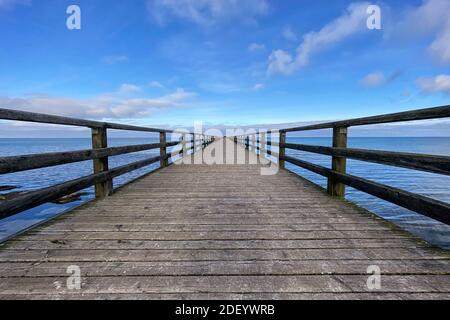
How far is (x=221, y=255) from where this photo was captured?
1937mm

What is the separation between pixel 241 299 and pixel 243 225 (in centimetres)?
118

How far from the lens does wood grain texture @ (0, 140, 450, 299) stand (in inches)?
59.1

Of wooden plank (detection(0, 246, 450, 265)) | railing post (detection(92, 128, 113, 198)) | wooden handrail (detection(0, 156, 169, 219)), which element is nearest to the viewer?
wooden plank (detection(0, 246, 450, 265))

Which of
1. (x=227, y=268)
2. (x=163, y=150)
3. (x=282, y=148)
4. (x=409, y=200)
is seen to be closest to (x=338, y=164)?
(x=409, y=200)

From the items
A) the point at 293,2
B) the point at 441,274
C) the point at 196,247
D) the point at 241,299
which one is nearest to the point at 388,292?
the point at 441,274

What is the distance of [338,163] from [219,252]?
2.54 metres

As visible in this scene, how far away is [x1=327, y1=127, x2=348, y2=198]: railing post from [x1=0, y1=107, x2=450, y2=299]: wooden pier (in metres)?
0.28

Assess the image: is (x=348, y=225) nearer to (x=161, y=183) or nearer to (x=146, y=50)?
(x=161, y=183)

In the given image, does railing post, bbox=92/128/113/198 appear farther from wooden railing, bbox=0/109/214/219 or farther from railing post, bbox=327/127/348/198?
railing post, bbox=327/127/348/198

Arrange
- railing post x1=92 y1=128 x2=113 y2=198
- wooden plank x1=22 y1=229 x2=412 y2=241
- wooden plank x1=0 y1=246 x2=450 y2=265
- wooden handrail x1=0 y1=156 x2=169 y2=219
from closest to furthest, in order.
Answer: wooden plank x1=0 y1=246 x2=450 y2=265, wooden handrail x1=0 y1=156 x2=169 y2=219, wooden plank x1=22 y1=229 x2=412 y2=241, railing post x1=92 y1=128 x2=113 y2=198

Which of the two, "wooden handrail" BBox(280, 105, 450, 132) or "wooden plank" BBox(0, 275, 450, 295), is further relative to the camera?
"wooden handrail" BBox(280, 105, 450, 132)

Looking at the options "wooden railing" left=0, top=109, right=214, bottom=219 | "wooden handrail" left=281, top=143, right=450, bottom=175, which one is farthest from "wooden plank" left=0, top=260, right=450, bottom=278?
"wooden handrail" left=281, top=143, right=450, bottom=175

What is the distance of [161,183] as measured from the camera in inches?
197

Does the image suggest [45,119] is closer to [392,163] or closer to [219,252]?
[219,252]
